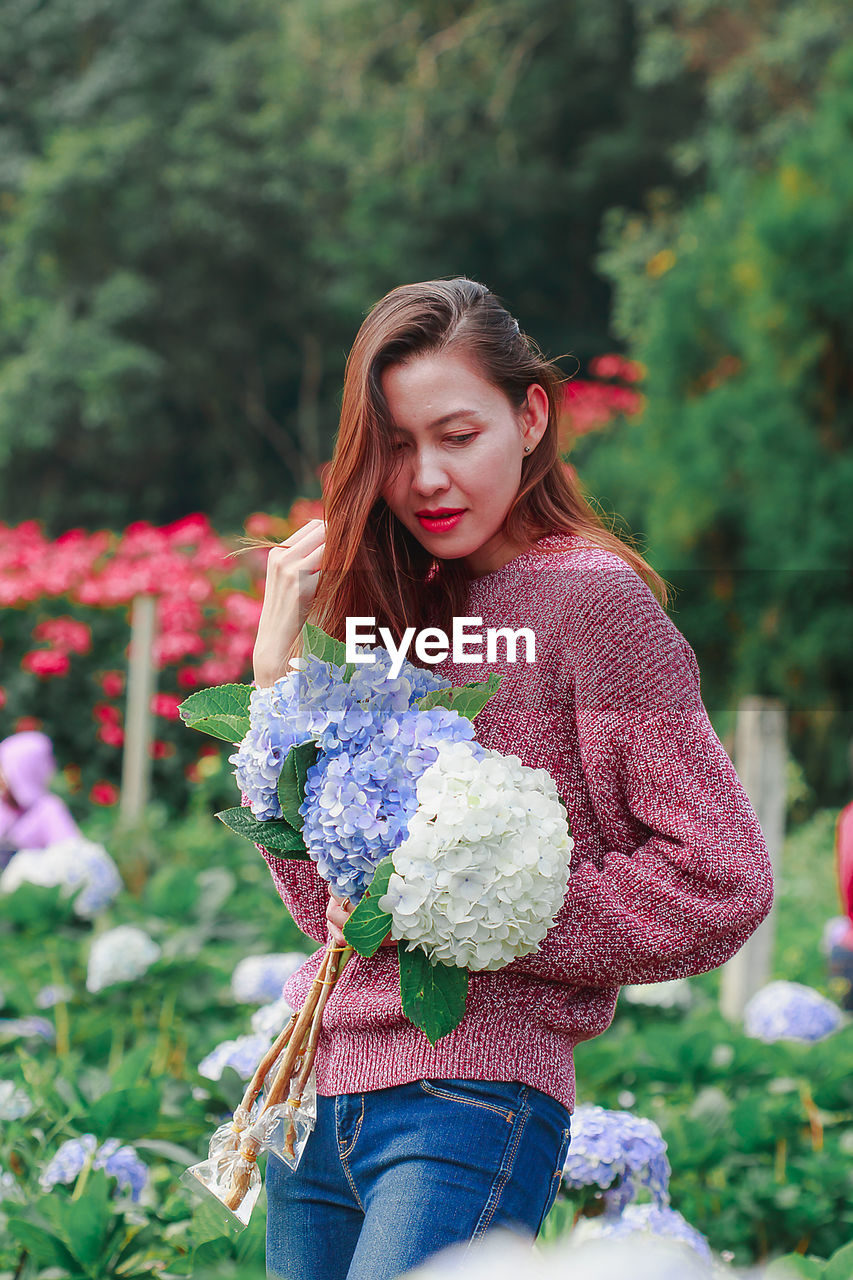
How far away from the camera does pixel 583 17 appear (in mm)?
15094

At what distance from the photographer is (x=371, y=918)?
1112 mm

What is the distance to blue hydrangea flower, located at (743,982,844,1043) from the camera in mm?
3178

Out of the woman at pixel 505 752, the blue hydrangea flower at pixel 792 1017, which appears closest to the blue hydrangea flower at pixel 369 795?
the woman at pixel 505 752

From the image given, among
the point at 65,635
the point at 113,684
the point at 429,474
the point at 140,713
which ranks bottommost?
the point at 429,474

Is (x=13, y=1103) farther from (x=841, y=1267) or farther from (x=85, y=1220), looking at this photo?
(x=841, y=1267)

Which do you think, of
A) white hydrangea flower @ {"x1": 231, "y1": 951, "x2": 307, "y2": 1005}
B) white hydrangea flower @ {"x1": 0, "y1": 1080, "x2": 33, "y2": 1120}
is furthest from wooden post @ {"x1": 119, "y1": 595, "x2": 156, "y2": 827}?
white hydrangea flower @ {"x1": 0, "y1": 1080, "x2": 33, "y2": 1120}

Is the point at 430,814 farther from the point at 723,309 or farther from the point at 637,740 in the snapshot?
the point at 723,309

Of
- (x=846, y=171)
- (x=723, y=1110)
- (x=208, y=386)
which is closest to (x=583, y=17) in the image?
(x=208, y=386)

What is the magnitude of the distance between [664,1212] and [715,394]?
753cm

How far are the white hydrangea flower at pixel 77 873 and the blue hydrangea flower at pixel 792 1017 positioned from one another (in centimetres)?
182

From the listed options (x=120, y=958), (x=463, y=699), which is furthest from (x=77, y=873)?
(x=463, y=699)

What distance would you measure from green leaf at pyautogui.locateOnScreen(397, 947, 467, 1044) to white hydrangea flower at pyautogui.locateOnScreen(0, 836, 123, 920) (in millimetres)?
2614

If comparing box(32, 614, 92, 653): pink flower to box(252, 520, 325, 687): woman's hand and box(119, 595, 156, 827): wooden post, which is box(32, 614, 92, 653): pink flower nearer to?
box(119, 595, 156, 827): wooden post

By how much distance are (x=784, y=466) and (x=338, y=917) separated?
7.30 metres
